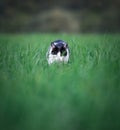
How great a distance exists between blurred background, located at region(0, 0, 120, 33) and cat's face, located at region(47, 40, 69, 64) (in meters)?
8.92

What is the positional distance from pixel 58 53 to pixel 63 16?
420 inches

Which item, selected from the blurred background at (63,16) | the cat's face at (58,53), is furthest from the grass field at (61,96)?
the blurred background at (63,16)

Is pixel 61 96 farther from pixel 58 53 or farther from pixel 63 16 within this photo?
pixel 63 16

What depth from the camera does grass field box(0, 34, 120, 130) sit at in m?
2.56

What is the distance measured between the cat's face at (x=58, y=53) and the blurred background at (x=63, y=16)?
892 cm

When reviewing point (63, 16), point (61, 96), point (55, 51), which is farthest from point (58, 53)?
point (63, 16)

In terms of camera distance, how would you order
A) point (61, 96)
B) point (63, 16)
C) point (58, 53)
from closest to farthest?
point (61, 96) → point (58, 53) → point (63, 16)

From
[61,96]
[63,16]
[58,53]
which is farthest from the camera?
[63,16]

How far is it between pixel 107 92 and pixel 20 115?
0.69 metres

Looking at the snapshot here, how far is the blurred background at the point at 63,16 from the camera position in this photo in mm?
13578

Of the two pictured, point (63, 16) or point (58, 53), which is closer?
point (58, 53)

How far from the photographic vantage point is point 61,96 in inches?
113

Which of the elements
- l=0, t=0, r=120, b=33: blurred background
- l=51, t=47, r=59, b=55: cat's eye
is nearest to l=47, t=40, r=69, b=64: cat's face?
l=51, t=47, r=59, b=55: cat's eye

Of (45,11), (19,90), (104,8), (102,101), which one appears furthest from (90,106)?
(45,11)
